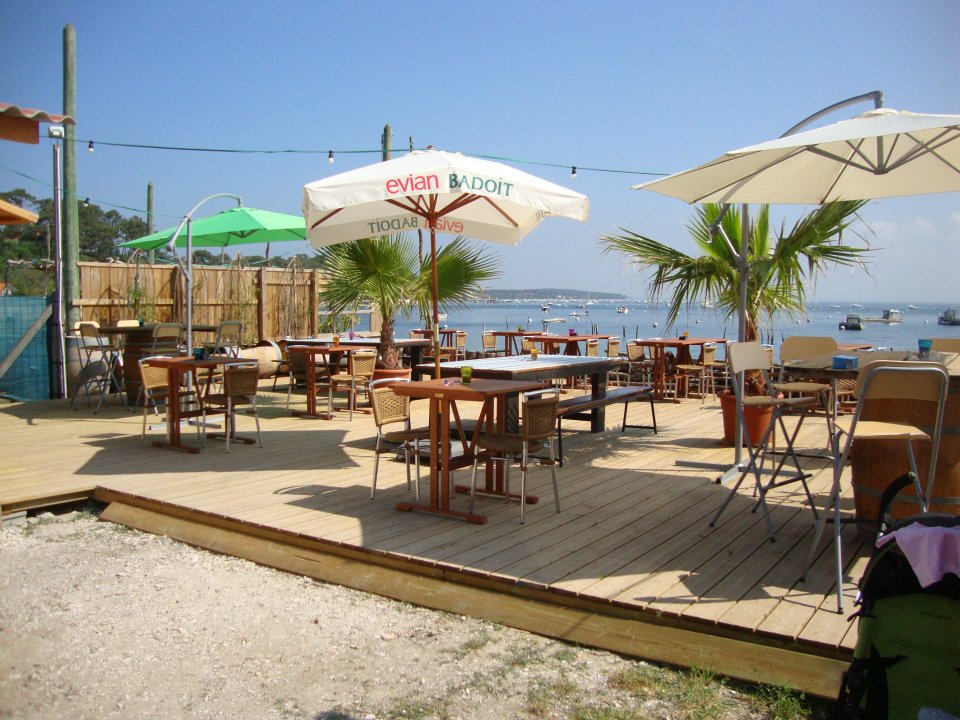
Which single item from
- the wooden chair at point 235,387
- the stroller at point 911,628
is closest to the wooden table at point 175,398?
the wooden chair at point 235,387

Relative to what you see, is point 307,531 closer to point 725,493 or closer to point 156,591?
point 156,591

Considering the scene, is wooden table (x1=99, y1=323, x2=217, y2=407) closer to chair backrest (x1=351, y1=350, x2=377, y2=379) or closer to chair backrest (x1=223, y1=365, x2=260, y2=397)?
chair backrest (x1=351, y1=350, x2=377, y2=379)

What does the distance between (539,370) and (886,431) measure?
325 centimetres

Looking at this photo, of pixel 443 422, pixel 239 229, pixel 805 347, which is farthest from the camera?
pixel 239 229

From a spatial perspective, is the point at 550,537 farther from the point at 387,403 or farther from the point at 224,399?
the point at 224,399

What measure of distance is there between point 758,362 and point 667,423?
12.7 feet

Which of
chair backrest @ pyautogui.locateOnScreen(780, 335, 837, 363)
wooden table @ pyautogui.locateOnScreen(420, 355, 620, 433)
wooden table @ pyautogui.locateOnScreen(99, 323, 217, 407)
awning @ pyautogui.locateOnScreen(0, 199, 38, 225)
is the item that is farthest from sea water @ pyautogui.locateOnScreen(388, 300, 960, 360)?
awning @ pyautogui.locateOnScreen(0, 199, 38, 225)

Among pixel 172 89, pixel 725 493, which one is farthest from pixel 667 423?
pixel 172 89

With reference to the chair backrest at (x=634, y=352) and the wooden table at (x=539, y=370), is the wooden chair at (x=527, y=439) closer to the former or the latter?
the wooden table at (x=539, y=370)

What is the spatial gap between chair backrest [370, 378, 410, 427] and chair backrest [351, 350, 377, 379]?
9.68ft

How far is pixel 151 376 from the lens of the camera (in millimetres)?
7547

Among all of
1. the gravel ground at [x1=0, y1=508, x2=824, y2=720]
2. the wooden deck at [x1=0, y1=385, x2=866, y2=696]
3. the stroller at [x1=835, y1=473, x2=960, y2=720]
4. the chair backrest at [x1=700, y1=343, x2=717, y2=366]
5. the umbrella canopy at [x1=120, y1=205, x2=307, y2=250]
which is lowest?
the gravel ground at [x1=0, y1=508, x2=824, y2=720]

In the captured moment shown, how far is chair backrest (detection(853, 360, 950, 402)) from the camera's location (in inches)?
139

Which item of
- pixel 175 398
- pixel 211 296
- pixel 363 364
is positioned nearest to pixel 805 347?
pixel 363 364
